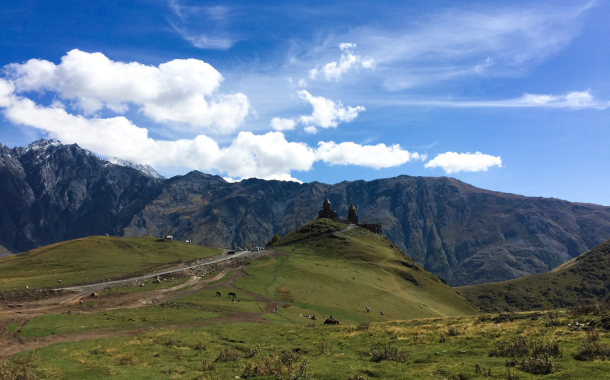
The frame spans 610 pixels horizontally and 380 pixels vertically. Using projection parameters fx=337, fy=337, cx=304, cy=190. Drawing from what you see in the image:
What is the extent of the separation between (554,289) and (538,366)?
197 metres

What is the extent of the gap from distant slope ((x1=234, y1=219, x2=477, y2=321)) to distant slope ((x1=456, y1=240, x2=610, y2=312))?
2963 inches

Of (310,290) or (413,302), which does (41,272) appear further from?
(413,302)

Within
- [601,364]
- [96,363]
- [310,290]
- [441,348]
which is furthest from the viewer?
[310,290]

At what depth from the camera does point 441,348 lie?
2498 centimetres

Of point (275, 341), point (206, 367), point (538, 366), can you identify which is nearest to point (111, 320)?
point (275, 341)

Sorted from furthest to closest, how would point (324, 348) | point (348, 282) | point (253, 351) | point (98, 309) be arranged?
point (348, 282) < point (98, 309) < point (324, 348) < point (253, 351)

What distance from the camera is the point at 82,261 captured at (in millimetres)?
87375

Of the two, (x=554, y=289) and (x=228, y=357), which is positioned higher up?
(x=228, y=357)

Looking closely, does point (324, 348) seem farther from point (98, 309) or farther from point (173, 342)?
point (98, 309)

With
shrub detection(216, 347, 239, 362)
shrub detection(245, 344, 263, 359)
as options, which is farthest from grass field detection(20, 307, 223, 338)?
shrub detection(216, 347, 239, 362)

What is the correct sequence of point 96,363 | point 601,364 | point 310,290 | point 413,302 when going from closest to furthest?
1. point 601,364
2. point 96,363
3. point 310,290
4. point 413,302

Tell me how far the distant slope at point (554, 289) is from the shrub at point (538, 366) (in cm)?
16393

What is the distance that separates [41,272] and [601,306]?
97.9 meters

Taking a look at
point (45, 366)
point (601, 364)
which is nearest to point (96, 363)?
point (45, 366)
